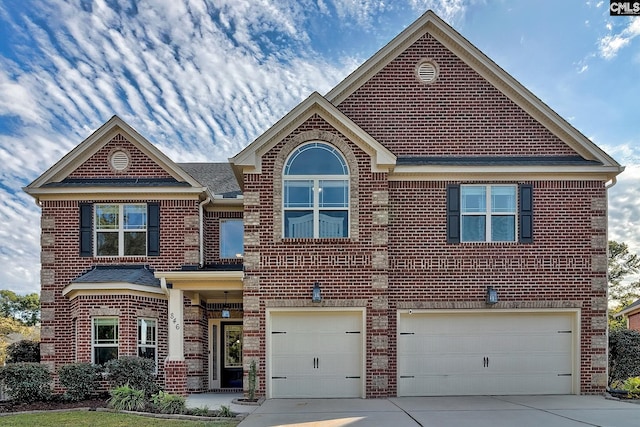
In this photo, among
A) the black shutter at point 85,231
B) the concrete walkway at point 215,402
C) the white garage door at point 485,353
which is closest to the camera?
the concrete walkway at point 215,402

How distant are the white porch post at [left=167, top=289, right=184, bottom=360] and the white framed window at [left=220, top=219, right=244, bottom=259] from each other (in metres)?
2.44

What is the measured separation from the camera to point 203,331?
47.7 feet

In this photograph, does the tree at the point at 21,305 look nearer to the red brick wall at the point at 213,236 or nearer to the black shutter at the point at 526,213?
the red brick wall at the point at 213,236

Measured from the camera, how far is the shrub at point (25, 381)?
37.6 feet

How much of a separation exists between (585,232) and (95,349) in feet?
42.4

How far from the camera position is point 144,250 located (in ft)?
47.1

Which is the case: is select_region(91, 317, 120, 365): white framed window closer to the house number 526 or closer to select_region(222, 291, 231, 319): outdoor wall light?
the house number 526

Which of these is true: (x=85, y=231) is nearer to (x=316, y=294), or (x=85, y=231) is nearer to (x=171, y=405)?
(x=171, y=405)

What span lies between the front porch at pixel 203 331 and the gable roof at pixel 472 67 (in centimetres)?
595

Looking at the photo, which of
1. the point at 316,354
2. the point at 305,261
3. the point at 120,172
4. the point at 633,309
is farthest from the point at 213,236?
the point at 633,309

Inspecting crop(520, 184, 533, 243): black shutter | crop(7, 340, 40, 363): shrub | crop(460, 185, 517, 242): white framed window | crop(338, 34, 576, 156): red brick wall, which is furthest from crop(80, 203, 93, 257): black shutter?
crop(520, 184, 533, 243): black shutter

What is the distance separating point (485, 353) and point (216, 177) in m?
10.1

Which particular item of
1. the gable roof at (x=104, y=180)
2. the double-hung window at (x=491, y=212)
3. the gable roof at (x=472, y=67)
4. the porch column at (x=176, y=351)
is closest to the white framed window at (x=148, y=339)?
the porch column at (x=176, y=351)

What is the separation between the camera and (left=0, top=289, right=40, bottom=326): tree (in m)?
39.0
